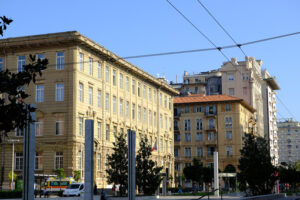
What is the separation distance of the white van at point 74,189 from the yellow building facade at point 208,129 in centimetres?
4925

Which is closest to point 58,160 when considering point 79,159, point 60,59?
point 79,159

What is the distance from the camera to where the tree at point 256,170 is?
3577 cm

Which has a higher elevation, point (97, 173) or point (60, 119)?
point (60, 119)

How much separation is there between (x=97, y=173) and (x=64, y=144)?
21.9ft

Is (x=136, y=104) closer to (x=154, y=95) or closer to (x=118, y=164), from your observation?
(x=154, y=95)

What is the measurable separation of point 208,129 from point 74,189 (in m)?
55.2

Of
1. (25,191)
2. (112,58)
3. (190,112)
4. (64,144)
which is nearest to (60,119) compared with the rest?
(64,144)

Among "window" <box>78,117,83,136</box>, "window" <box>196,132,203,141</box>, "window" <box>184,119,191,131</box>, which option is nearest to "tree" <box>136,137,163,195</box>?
"window" <box>78,117,83,136</box>

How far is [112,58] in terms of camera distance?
198ft

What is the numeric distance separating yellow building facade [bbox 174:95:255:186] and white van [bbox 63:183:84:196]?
4925cm

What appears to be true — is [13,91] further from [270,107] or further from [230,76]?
[270,107]

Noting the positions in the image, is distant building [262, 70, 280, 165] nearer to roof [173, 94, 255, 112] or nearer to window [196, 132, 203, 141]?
roof [173, 94, 255, 112]

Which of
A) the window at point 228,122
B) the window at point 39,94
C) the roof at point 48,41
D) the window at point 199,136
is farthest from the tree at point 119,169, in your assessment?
the window at point 199,136

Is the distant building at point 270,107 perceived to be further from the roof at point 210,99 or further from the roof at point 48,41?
the roof at point 48,41
